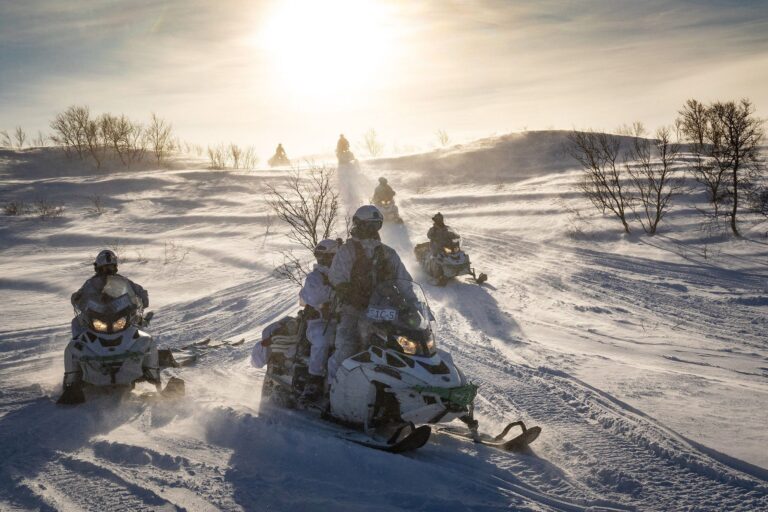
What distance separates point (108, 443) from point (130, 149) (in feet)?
143

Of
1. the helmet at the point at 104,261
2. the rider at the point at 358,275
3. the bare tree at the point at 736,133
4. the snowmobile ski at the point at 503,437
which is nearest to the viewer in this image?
the snowmobile ski at the point at 503,437

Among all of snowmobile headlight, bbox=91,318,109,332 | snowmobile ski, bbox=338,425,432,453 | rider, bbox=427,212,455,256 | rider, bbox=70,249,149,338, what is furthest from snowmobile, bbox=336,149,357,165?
snowmobile ski, bbox=338,425,432,453

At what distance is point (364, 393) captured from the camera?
15.7 ft

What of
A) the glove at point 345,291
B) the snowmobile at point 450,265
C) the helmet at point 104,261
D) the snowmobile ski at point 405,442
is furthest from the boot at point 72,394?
the snowmobile at point 450,265

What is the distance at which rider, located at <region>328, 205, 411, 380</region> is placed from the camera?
5.07 meters

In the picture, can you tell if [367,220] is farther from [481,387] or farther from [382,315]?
[481,387]

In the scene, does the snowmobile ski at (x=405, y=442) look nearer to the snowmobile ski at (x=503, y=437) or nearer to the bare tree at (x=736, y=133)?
the snowmobile ski at (x=503, y=437)

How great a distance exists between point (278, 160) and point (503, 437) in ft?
142

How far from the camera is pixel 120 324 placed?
19.9ft

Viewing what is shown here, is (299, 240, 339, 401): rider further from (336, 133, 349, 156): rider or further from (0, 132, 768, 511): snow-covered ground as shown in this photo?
(336, 133, 349, 156): rider

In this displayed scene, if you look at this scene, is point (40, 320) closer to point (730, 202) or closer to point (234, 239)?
point (234, 239)

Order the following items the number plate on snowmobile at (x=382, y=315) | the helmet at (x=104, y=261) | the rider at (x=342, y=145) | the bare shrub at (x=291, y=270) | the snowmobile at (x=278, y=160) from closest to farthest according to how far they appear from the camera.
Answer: the number plate on snowmobile at (x=382, y=315) → the helmet at (x=104, y=261) → the bare shrub at (x=291, y=270) → the rider at (x=342, y=145) → the snowmobile at (x=278, y=160)

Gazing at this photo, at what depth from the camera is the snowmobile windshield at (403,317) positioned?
459 centimetres

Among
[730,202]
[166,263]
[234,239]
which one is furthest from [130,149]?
[730,202]
